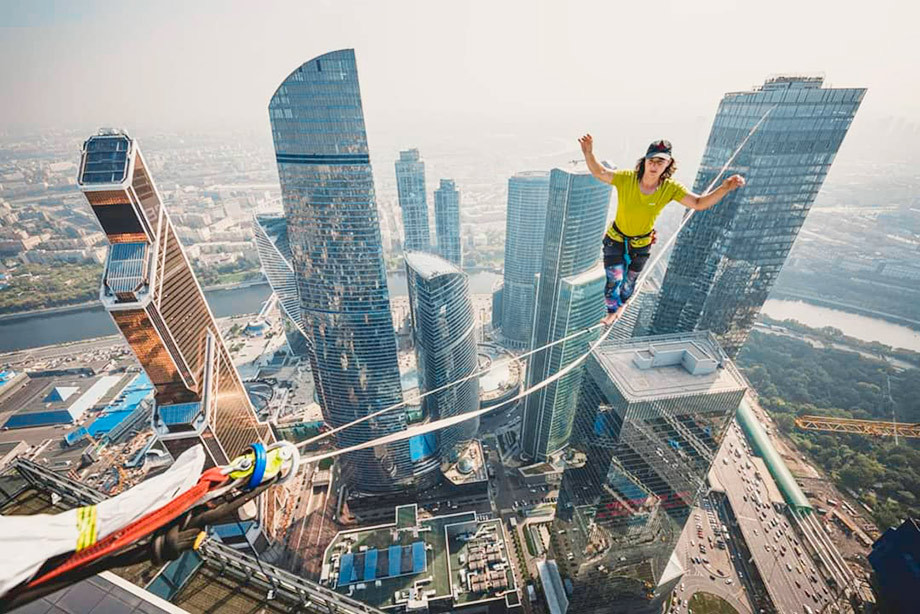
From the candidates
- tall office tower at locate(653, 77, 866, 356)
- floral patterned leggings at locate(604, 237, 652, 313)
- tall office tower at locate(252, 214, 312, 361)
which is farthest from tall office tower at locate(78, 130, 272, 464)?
tall office tower at locate(653, 77, 866, 356)

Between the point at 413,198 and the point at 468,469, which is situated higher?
the point at 413,198

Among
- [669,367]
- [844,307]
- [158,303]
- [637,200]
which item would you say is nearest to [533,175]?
[669,367]

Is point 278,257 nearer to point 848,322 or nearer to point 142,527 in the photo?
point 142,527

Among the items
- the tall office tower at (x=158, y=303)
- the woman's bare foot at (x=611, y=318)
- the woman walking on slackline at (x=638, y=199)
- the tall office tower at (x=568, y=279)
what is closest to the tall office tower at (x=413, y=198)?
the tall office tower at (x=568, y=279)

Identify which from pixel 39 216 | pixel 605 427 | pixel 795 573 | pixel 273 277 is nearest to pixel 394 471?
pixel 605 427

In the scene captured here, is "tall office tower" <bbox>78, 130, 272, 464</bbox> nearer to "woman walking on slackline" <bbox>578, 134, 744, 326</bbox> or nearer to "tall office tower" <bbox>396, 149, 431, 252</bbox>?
"woman walking on slackline" <bbox>578, 134, 744, 326</bbox>

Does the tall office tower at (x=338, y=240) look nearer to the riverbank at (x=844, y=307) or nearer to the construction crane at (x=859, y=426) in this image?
the construction crane at (x=859, y=426)
